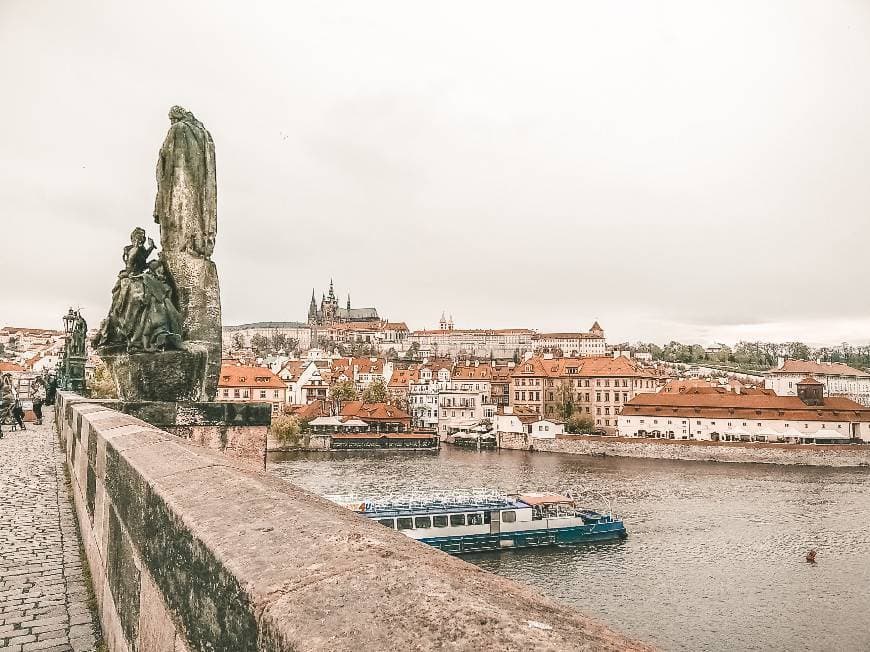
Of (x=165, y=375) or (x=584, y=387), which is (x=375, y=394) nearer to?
(x=584, y=387)

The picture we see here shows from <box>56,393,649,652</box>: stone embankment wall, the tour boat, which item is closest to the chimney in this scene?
the tour boat

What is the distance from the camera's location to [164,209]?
22.8 feet

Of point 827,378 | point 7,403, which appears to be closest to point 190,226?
point 7,403

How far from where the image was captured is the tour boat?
27094 mm

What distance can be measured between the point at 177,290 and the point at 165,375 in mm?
950

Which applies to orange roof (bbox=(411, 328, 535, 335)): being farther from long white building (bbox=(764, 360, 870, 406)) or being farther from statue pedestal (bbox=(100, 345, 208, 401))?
statue pedestal (bbox=(100, 345, 208, 401))

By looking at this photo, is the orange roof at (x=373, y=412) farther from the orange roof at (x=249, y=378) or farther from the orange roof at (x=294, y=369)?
the orange roof at (x=294, y=369)

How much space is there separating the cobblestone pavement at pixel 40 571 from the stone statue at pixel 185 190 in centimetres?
274

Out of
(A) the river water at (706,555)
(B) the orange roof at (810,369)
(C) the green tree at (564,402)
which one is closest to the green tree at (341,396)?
(C) the green tree at (564,402)

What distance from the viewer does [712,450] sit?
187ft

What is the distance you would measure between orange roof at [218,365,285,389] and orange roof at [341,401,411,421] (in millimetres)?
10635

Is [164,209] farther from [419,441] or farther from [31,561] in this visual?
[419,441]

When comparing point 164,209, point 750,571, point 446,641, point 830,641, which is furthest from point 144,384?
point 750,571

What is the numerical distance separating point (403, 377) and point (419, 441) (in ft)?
82.9
